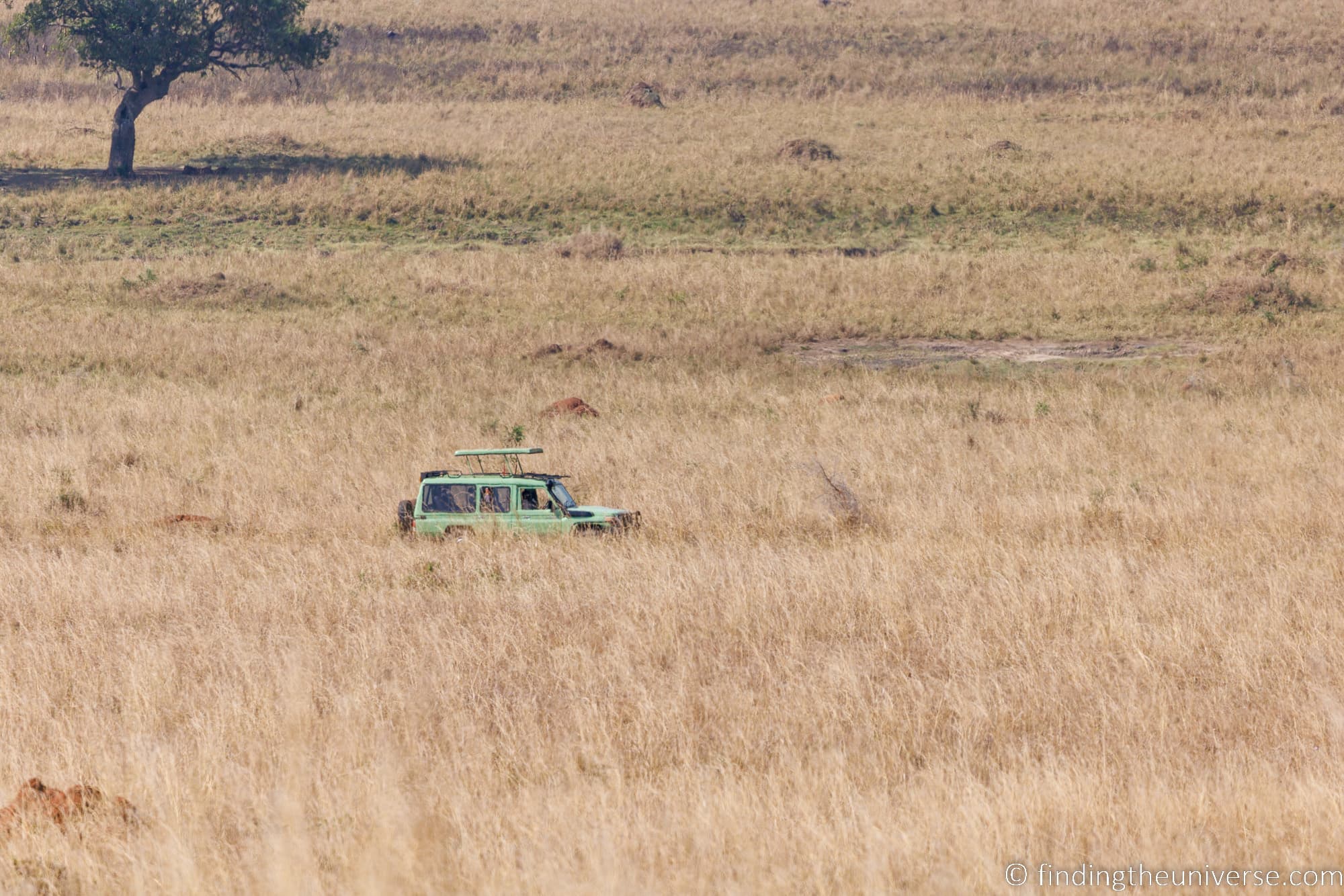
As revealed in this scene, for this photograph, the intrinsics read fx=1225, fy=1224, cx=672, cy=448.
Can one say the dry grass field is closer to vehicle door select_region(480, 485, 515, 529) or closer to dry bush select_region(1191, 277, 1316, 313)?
dry bush select_region(1191, 277, 1316, 313)

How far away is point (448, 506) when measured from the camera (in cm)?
1319

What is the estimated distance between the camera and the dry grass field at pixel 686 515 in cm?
583

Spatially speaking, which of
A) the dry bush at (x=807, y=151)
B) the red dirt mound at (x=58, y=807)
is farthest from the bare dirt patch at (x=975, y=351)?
the red dirt mound at (x=58, y=807)

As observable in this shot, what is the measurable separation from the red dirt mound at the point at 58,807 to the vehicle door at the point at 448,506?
22.9 feet

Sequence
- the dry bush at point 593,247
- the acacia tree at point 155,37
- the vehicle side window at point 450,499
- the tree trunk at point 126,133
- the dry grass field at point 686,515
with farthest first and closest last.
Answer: the tree trunk at point 126,133, the acacia tree at point 155,37, the dry bush at point 593,247, the vehicle side window at point 450,499, the dry grass field at point 686,515

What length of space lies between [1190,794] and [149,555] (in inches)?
397

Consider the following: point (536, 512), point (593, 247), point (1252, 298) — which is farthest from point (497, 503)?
point (593, 247)

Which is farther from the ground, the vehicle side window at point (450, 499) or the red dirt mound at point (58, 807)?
the vehicle side window at point (450, 499)

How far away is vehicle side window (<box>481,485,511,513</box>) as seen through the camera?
13.2 meters

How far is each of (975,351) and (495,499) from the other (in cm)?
1632

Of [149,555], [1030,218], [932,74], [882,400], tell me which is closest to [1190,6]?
[932,74]

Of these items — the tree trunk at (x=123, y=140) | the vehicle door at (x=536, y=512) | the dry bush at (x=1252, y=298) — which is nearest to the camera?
the vehicle door at (x=536, y=512)

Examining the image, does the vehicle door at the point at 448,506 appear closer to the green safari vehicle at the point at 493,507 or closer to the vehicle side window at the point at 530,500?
the green safari vehicle at the point at 493,507

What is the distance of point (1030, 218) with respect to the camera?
1563 inches
